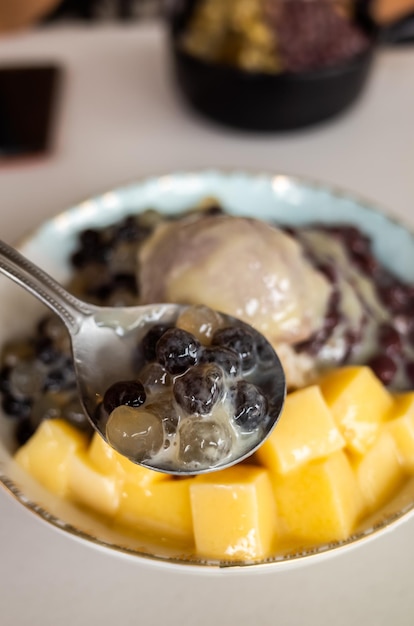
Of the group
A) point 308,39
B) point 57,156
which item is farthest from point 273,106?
point 57,156

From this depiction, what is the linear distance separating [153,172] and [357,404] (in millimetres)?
822

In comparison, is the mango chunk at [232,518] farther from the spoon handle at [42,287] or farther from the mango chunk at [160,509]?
the spoon handle at [42,287]

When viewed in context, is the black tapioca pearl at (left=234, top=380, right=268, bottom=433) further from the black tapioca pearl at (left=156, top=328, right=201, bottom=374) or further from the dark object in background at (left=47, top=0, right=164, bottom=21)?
the dark object in background at (left=47, top=0, right=164, bottom=21)

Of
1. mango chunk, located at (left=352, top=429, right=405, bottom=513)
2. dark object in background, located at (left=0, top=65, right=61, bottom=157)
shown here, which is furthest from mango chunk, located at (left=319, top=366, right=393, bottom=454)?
dark object in background, located at (left=0, top=65, right=61, bottom=157)

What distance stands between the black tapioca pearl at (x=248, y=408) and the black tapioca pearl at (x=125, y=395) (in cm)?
11

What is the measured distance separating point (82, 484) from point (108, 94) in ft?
3.86

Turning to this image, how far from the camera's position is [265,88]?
4.28 ft

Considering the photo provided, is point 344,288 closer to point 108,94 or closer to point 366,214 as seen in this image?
point 366,214

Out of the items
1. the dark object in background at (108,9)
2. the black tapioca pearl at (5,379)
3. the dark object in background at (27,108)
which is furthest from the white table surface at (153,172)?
the dark object in background at (108,9)

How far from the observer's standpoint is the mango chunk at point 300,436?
751mm

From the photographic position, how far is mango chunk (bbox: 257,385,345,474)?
75 cm

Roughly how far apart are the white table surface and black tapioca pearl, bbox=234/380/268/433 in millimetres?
186

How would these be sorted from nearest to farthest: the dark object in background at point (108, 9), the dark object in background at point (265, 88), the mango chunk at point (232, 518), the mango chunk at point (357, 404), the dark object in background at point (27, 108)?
the mango chunk at point (232, 518)
the mango chunk at point (357, 404)
the dark object in background at point (265, 88)
the dark object in background at point (27, 108)
the dark object in background at point (108, 9)

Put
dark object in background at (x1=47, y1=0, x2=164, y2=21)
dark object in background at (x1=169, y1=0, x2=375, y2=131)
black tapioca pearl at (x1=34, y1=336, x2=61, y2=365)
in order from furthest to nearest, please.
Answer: dark object in background at (x1=47, y1=0, x2=164, y2=21)
dark object in background at (x1=169, y1=0, x2=375, y2=131)
black tapioca pearl at (x1=34, y1=336, x2=61, y2=365)
